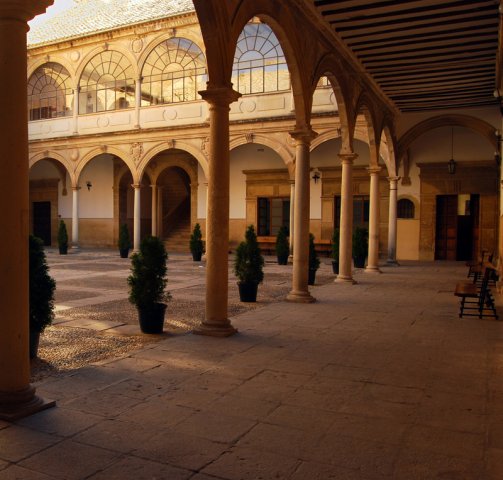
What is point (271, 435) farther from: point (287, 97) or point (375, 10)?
point (287, 97)

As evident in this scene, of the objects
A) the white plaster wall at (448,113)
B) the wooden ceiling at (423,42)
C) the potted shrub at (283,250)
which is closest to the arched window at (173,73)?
the potted shrub at (283,250)

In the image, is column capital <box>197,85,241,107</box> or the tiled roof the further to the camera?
Result: the tiled roof

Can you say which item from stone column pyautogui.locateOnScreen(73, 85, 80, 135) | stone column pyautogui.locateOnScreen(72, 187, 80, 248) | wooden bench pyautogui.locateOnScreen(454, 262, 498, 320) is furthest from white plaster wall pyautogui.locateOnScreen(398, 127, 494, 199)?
stone column pyautogui.locateOnScreen(73, 85, 80, 135)

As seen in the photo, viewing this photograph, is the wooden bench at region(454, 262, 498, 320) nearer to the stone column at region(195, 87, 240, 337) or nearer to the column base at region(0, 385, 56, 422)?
the stone column at region(195, 87, 240, 337)

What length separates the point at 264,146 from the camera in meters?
19.9

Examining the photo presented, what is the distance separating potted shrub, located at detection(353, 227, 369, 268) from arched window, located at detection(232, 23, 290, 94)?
559cm

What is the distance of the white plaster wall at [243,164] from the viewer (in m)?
20.2

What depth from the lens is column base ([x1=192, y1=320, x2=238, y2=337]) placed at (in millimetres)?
5797

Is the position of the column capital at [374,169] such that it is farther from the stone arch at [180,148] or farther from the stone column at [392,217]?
the stone arch at [180,148]

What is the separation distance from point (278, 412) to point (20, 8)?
306cm

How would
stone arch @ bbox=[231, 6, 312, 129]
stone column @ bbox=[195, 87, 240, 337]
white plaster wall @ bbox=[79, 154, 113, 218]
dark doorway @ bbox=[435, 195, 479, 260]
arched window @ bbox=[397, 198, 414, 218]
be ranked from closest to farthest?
stone column @ bbox=[195, 87, 240, 337] < stone arch @ bbox=[231, 6, 312, 129] < dark doorway @ bbox=[435, 195, 479, 260] < arched window @ bbox=[397, 198, 414, 218] < white plaster wall @ bbox=[79, 154, 113, 218]

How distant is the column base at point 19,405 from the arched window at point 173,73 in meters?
16.0

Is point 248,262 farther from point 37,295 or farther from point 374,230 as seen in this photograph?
point 374,230

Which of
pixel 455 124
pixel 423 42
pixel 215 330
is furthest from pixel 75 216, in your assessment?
pixel 215 330
